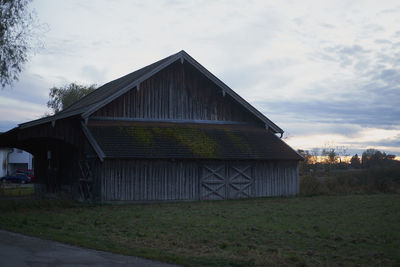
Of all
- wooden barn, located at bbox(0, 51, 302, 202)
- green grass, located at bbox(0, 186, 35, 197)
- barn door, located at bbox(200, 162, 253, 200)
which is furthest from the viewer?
green grass, located at bbox(0, 186, 35, 197)

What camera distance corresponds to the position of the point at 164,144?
24.6 m

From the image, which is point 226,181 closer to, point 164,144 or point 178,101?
point 164,144

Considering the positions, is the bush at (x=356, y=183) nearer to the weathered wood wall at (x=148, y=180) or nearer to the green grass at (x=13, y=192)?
the weathered wood wall at (x=148, y=180)

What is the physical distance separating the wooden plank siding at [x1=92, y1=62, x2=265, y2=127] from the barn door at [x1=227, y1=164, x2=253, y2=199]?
3.71m

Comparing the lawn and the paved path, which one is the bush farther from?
the paved path

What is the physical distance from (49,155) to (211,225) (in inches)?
606

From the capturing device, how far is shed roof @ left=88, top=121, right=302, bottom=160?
23.4m

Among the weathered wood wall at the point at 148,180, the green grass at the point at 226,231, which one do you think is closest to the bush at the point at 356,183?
the weathered wood wall at the point at 148,180

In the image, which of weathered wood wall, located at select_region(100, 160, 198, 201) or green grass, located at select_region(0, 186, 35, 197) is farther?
green grass, located at select_region(0, 186, 35, 197)

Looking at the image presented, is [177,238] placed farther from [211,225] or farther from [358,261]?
[358,261]

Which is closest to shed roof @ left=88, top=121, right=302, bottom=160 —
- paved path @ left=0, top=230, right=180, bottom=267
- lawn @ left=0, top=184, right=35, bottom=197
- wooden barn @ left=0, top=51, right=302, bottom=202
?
wooden barn @ left=0, top=51, right=302, bottom=202

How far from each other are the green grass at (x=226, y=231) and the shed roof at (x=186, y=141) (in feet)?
11.6

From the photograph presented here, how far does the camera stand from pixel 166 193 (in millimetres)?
24453

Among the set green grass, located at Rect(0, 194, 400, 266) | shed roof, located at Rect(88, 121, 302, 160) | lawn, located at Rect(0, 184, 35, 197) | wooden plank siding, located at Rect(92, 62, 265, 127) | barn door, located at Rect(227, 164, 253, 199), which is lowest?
green grass, located at Rect(0, 194, 400, 266)
